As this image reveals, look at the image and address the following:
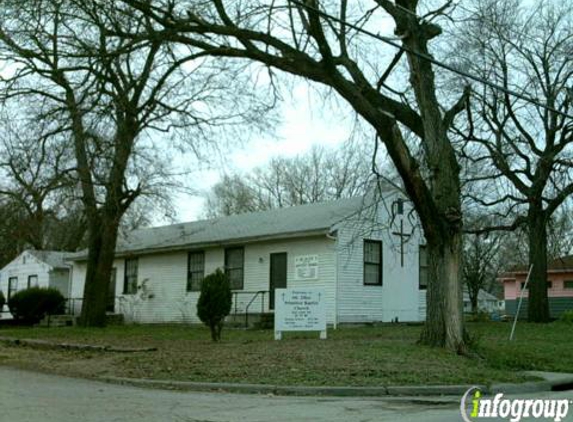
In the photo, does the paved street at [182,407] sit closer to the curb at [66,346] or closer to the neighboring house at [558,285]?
the curb at [66,346]

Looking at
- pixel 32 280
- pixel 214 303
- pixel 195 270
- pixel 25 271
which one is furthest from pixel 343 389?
pixel 25 271

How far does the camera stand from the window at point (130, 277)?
113 ft

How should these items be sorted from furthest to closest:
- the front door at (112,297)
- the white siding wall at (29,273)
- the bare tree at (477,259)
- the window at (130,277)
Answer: the bare tree at (477,259), the white siding wall at (29,273), the front door at (112,297), the window at (130,277)

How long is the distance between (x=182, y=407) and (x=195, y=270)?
2134cm

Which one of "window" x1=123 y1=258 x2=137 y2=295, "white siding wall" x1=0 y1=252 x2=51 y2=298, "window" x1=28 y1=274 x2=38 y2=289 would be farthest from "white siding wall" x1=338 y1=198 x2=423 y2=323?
"window" x1=28 y1=274 x2=38 y2=289

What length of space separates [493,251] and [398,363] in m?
42.4

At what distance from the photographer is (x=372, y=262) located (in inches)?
1091

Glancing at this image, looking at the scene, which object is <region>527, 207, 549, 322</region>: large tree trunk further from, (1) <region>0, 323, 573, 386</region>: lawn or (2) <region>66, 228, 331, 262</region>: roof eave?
(1) <region>0, 323, 573, 386</region>: lawn

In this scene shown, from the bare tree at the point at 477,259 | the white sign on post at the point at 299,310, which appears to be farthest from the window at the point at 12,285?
the white sign on post at the point at 299,310

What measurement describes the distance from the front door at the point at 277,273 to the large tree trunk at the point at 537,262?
9.65m

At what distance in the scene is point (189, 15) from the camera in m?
14.8

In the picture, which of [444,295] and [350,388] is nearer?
[350,388]

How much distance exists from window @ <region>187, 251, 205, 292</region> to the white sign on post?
11.8 m

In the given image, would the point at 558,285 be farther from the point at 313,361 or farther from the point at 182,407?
the point at 182,407
